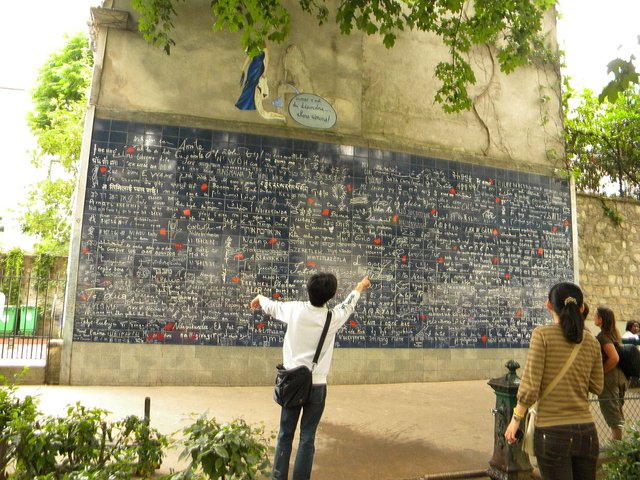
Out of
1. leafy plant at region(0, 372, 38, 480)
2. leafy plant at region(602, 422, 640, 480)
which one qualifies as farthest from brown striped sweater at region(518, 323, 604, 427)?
leafy plant at region(0, 372, 38, 480)

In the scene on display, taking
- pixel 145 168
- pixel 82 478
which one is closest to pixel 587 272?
pixel 145 168

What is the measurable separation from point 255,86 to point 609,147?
9233mm

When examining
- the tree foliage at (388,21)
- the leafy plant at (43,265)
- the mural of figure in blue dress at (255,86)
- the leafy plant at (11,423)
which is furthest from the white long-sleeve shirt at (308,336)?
the leafy plant at (43,265)

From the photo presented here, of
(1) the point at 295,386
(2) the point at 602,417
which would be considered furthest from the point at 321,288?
(2) the point at 602,417

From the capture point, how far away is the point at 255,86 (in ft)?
24.7

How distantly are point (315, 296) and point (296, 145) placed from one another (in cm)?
501

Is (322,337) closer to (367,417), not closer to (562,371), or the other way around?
(562,371)

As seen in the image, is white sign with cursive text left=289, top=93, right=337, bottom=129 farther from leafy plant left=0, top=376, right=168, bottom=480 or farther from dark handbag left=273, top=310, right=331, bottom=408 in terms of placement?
leafy plant left=0, top=376, right=168, bottom=480

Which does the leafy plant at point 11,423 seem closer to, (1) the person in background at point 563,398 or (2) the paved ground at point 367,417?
(2) the paved ground at point 367,417

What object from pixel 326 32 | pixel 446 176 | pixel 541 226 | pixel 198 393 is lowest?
pixel 198 393

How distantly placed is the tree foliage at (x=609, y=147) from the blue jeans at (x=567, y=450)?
9.57 meters

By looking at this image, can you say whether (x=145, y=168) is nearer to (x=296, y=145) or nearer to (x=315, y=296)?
(x=296, y=145)

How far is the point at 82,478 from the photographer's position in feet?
6.20

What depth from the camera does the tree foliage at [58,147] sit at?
44.0 feet
